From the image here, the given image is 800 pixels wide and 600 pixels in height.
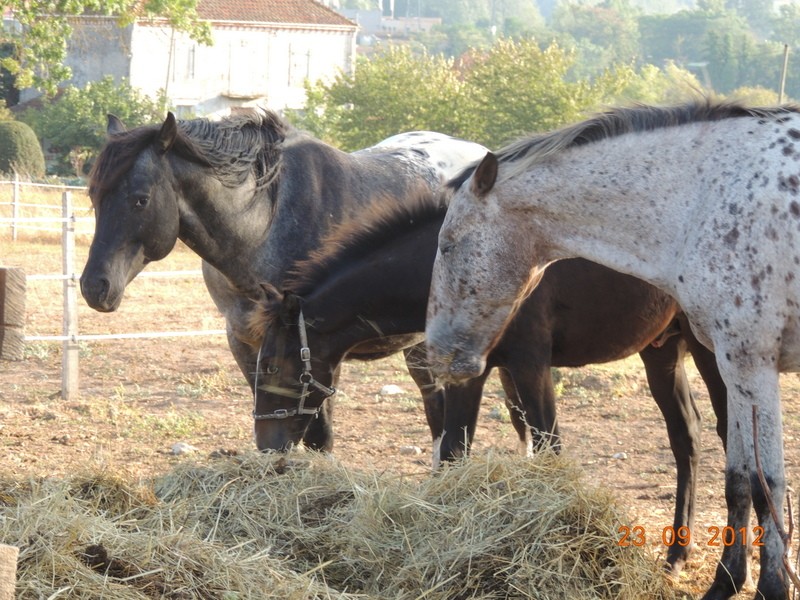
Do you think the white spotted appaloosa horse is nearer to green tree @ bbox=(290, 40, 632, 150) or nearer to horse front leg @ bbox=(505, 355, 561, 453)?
horse front leg @ bbox=(505, 355, 561, 453)

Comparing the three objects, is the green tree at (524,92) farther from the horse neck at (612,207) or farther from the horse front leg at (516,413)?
the horse neck at (612,207)

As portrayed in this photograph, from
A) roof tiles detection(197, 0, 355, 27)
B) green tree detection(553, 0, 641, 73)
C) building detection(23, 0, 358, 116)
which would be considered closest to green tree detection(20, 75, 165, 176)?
building detection(23, 0, 358, 116)

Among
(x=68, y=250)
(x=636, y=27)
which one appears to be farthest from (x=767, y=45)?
(x=68, y=250)

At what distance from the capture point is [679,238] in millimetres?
3527

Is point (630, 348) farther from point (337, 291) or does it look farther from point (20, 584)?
point (20, 584)

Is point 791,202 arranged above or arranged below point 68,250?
above

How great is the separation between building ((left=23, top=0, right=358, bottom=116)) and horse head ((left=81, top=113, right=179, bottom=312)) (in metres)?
39.6

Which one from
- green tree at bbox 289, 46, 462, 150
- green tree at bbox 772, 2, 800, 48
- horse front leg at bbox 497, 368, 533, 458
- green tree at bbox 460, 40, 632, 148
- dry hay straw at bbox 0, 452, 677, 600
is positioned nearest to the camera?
Answer: dry hay straw at bbox 0, 452, 677, 600

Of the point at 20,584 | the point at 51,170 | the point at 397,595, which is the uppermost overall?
the point at 20,584

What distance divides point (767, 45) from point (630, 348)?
8702cm

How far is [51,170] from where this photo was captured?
35625 mm

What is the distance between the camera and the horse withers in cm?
424

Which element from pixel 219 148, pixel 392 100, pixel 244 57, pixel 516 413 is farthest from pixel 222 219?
pixel 244 57

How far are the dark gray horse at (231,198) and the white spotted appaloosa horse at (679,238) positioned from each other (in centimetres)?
80
